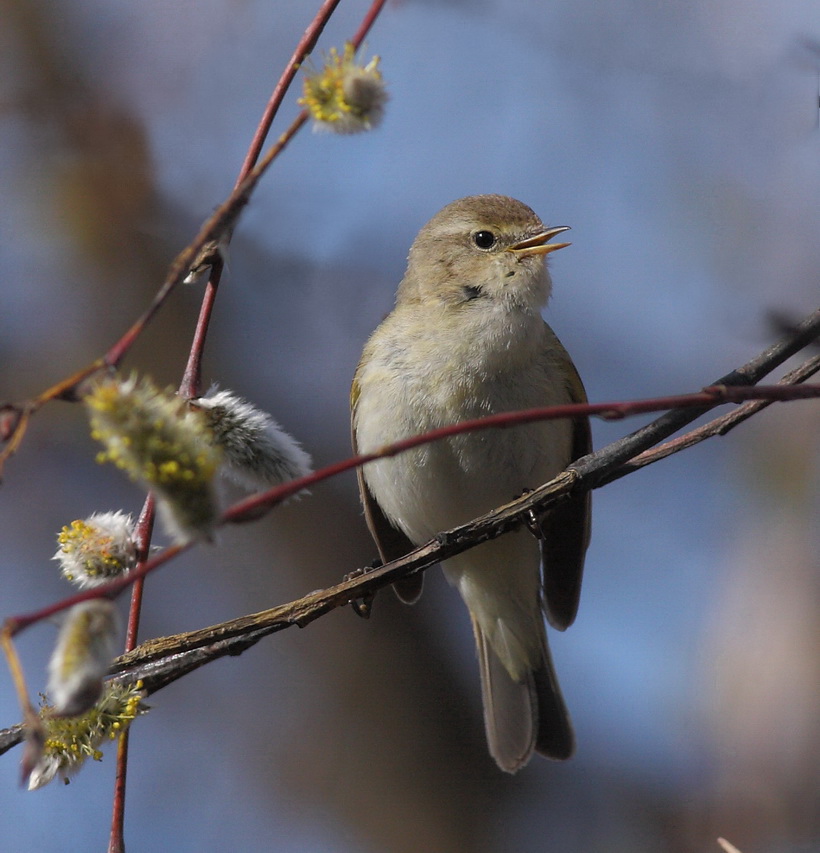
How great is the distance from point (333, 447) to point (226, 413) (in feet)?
9.74

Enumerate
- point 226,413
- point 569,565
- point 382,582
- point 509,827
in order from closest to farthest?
1. point 226,413
2. point 382,582
3. point 569,565
4. point 509,827

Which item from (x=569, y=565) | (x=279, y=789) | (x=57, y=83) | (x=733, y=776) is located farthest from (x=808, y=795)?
(x=57, y=83)

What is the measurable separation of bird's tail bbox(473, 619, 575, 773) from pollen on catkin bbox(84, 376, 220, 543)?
260 cm

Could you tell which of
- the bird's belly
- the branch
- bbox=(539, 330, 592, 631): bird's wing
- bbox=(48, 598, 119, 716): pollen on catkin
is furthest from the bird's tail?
bbox=(48, 598, 119, 716): pollen on catkin

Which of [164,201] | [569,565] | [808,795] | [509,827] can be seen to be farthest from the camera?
[164,201]

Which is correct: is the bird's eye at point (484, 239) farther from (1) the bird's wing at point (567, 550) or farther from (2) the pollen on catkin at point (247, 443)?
(2) the pollen on catkin at point (247, 443)

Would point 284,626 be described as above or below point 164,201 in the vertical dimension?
below

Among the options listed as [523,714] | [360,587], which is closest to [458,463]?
[523,714]

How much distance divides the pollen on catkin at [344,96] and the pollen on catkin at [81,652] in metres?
0.68

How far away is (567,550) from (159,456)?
2.48 meters

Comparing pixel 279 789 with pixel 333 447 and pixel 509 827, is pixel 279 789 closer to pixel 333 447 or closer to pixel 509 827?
pixel 509 827

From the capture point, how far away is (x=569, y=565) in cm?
346

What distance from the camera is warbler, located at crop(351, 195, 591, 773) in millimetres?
2869

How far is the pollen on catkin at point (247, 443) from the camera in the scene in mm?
1752
